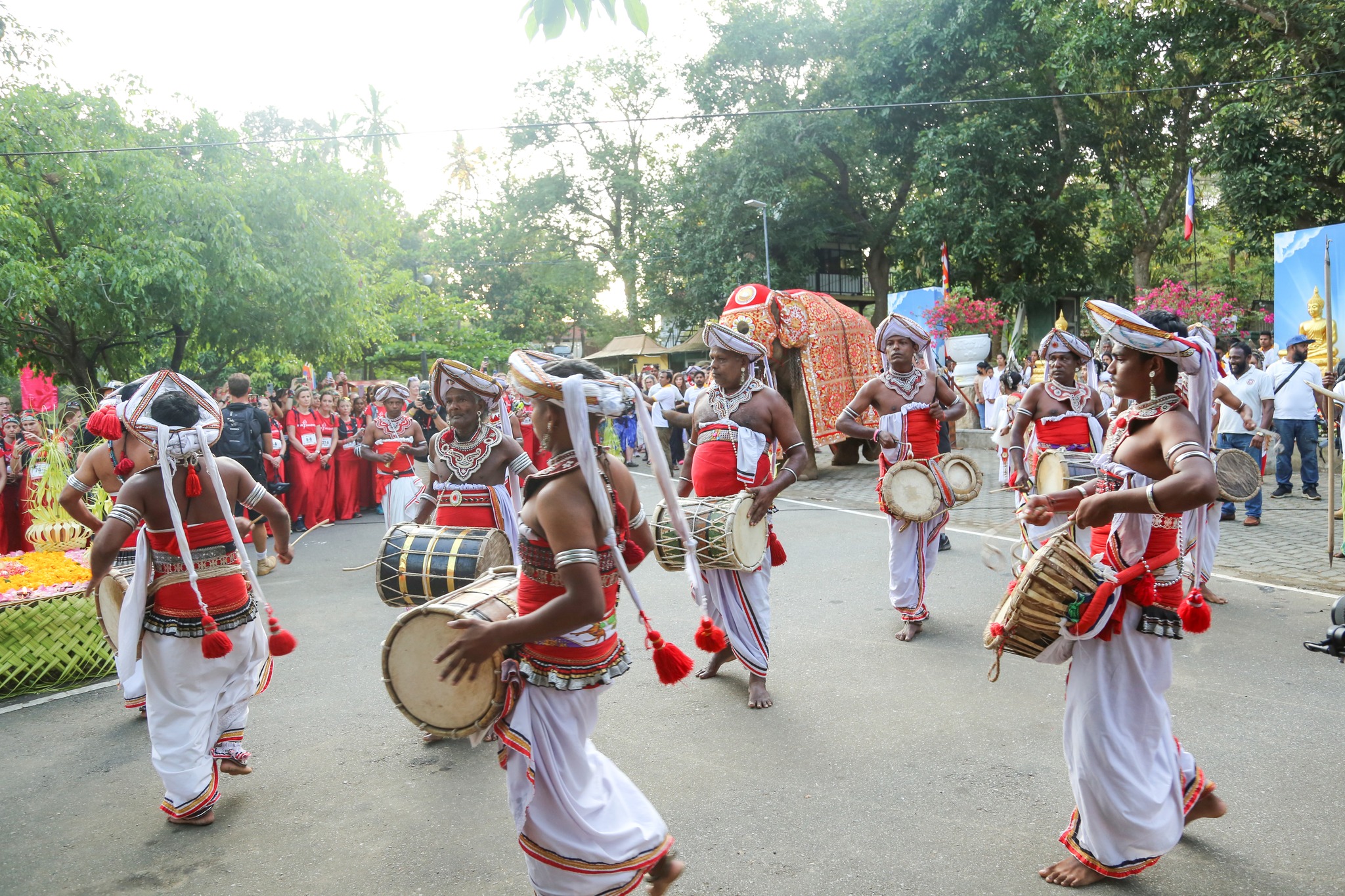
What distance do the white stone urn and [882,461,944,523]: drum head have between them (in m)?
15.3

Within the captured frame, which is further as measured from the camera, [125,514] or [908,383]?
[908,383]

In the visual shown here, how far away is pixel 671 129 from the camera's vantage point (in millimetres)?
41062

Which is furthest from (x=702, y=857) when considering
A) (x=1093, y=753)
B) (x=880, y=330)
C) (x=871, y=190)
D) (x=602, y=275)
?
(x=602, y=275)

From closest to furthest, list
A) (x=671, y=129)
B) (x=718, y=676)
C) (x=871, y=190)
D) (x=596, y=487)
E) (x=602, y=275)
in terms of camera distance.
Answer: (x=596, y=487), (x=718, y=676), (x=871, y=190), (x=671, y=129), (x=602, y=275)

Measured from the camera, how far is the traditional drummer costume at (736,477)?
5430 millimetres

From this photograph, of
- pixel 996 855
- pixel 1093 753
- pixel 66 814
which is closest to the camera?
pixel 1093 753

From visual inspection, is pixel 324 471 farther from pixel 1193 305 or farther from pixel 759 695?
pixel 1193 305

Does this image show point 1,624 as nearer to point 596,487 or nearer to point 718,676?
point 718,676

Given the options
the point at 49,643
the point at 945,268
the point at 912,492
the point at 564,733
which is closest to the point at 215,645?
the point at 564,733

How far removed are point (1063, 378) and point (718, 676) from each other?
3.48 m

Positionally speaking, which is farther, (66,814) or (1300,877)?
(66,814)

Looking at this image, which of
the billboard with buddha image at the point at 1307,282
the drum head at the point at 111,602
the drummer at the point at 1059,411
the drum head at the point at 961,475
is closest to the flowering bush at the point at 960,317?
the billboard with buddha image at the point at 1307,282

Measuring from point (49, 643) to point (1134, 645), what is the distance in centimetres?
650

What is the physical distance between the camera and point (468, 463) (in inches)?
213
